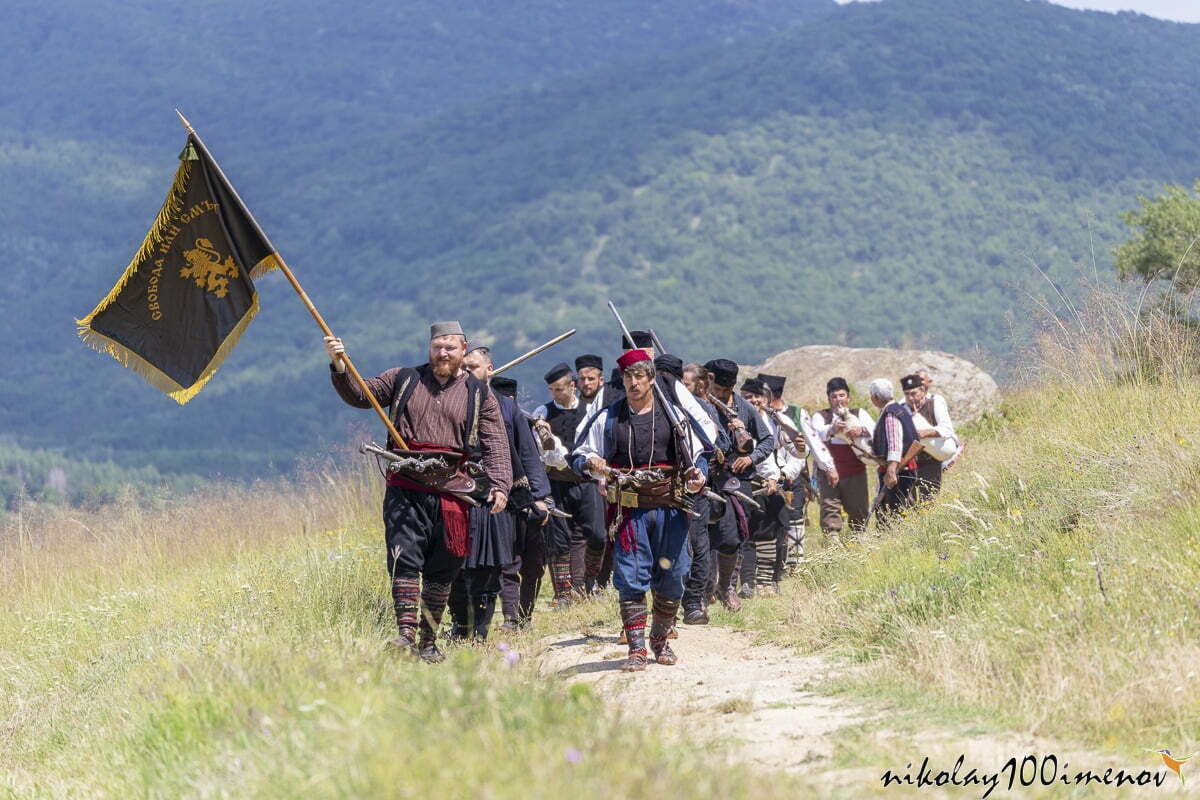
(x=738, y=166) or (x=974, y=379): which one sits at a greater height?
(x=738, y=166)

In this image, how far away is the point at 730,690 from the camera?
25.1 feet

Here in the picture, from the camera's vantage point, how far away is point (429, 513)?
8.46m

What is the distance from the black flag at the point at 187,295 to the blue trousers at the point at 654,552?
2.66 m

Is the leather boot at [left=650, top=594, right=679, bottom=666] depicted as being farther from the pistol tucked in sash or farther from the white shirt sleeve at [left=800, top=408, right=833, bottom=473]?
the white shirt sleeve at [left=800, top=408, right=833, bottom=473]

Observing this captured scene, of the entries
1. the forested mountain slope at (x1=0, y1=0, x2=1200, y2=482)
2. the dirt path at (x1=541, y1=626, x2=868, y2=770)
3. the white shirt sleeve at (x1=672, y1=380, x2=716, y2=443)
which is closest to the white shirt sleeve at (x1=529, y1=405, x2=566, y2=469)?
the dirt path at (x1=541, y1=626, x2=868, y2=770)

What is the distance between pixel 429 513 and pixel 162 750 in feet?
8.81

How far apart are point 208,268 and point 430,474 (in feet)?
6.86

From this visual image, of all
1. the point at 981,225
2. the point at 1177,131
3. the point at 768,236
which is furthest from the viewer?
the point at 1177,131

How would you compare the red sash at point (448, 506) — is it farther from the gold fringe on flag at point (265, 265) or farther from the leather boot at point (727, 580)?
the leather boot at point (727, 580)

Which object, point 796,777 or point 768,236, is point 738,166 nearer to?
point 768,236

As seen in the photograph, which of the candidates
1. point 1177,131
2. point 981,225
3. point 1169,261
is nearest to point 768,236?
point 981,225

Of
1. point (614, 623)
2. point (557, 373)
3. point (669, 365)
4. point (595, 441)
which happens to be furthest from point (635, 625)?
point (557, 373)

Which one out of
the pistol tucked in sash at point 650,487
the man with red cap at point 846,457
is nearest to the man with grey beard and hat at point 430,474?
the pistol tucked in sash at point 650,487

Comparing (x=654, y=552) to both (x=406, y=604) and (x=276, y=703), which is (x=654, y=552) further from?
(x=276, y=703)
